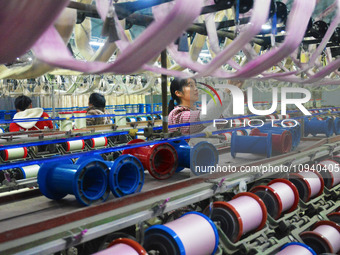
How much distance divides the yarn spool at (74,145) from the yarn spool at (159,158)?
299 cm

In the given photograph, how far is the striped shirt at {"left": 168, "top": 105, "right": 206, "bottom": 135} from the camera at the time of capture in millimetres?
2916

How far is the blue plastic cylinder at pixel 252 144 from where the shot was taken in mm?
3152

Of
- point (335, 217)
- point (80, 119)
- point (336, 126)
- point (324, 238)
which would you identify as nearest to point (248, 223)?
point (324, 238)

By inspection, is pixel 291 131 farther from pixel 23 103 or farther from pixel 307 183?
pixel 23 103

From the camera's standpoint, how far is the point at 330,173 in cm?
376

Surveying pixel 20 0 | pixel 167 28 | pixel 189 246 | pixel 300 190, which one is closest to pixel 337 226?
pixel 300 190

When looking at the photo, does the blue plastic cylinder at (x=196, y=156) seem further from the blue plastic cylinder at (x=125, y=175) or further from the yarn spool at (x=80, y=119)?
the yarn spool at (x=80, y=119)

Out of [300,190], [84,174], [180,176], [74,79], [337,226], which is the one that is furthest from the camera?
[74,79]

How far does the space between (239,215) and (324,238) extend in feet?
3.11

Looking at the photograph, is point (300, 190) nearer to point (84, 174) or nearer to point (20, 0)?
point (84, 174)

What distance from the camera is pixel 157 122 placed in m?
8.34

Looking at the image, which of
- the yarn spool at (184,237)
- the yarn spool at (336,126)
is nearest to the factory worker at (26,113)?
the yarn spool at (184,237)

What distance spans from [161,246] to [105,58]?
3.54 ft

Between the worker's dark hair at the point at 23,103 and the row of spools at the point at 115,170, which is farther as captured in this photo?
the worker's dark hair at the point at 23,103
